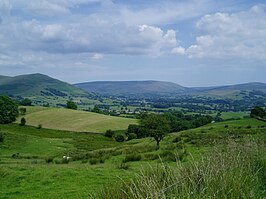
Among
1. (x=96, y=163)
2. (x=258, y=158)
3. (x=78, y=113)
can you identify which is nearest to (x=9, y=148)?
(x=96, y=163)

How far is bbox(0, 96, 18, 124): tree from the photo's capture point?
11082 cm

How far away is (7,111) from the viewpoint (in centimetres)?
11250

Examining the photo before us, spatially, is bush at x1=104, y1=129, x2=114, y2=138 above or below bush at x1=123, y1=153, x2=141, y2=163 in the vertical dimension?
below

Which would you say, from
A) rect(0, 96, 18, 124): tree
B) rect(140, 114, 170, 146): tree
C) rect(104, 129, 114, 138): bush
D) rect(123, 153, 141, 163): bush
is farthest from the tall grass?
rect(0, 96, 18, 124): tree

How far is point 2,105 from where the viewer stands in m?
113

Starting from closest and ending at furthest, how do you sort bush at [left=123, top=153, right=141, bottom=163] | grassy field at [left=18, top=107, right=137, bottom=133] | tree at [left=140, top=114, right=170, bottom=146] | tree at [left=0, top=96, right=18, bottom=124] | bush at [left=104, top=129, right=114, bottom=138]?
bush at [left=123, top=153, right=141, bottom=163]
tree at [left=140, top=114, right=170, bottom=146]
bush at [left=104, top=129, right=114, bottom=138]
tree at [left=0, top=96, right=18, bottom=124]
grassy field at [left=18, top=107, right=137, bottom=133]

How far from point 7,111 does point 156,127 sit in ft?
249

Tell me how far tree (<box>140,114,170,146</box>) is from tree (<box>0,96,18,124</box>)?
70.0 metres

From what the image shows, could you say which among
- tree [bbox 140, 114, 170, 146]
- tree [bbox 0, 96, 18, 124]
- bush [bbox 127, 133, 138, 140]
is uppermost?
tree [bbox 140, 114, 170, 146]

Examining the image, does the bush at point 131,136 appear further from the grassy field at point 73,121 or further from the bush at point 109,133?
the grassy field at point 73,121

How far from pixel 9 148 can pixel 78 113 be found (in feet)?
276

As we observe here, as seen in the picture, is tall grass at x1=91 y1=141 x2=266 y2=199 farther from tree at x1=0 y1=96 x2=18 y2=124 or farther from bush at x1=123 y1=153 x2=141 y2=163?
tree at x1=0 y1=96 x2=18 y2=124

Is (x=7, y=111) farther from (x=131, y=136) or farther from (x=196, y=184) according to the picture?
(x=196, y=184)

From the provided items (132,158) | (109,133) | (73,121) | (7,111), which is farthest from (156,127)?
(73,121)
